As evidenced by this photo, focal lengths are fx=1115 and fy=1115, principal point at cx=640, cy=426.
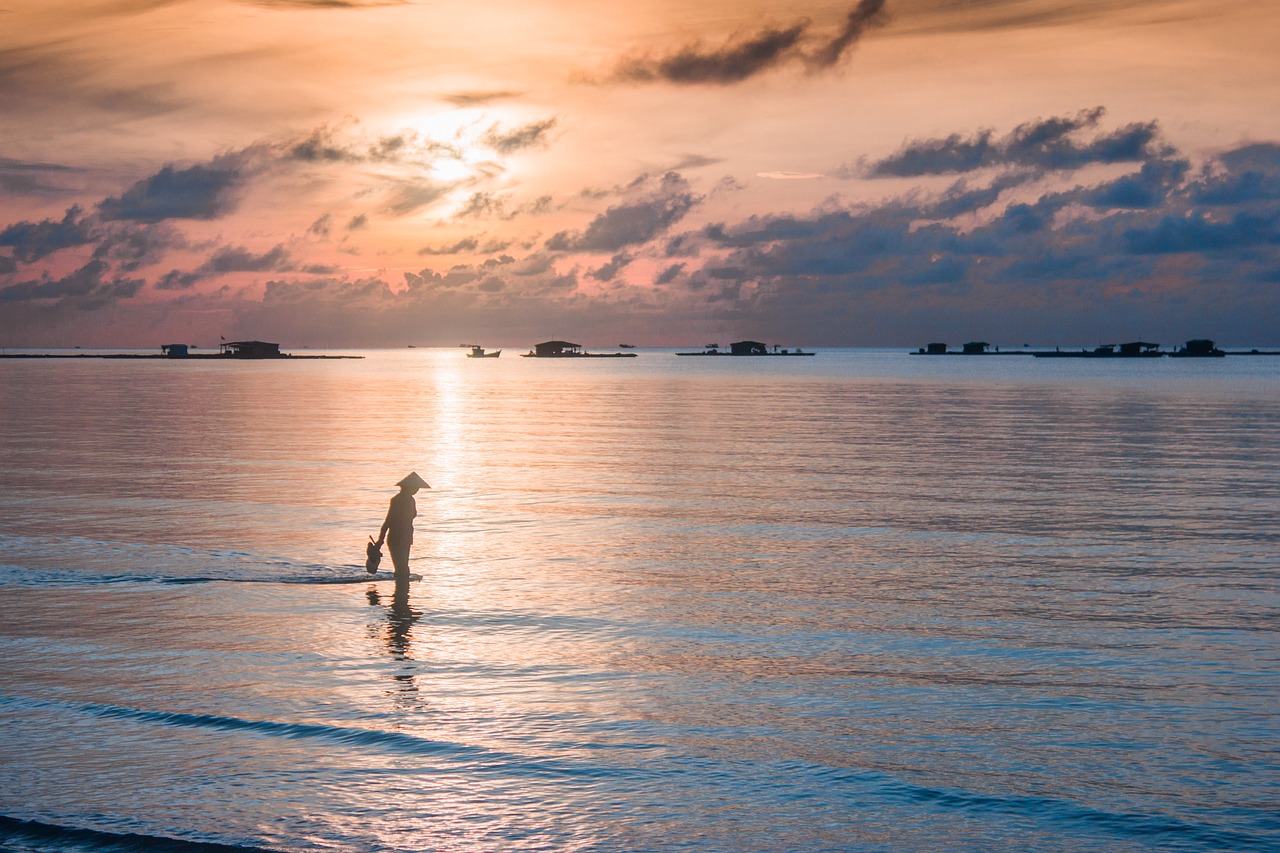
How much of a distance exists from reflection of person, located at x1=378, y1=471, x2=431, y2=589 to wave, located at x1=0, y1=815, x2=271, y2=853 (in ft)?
35.5

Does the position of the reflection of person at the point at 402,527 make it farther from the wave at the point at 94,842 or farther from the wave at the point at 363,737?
the wave at the point at 94,842

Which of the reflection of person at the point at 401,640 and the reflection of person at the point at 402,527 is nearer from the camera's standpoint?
the reflection of person at the point at 401,640

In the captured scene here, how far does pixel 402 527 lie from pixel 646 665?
720 centimetres

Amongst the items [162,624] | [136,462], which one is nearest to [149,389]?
[136,462]

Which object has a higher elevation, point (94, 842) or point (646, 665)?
point (646, 665)

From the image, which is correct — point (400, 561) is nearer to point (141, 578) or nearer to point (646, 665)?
point (141, 578)

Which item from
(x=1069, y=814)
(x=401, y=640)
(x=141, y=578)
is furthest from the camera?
(x=141, y=578)

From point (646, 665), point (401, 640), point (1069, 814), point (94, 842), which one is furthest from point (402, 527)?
point (1069, 814)

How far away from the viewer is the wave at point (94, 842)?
33.9ft

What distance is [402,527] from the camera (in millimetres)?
21781

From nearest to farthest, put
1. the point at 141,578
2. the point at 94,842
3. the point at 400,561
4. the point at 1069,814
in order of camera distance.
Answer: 1. the point at 94,842
2. the point at 1069,814
3. the point at 400,561
4. the point at 141,578

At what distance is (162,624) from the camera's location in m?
18.8

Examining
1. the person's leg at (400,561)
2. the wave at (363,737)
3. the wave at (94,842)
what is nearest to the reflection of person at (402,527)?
the person's leg at (400,561)

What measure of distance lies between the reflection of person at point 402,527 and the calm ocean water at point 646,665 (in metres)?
0.63
